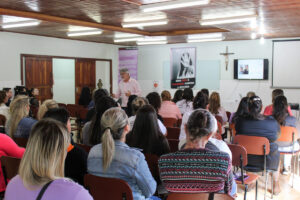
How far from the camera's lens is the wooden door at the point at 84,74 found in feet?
37.0

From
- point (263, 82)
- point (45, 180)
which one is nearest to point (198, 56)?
point (263, 82)

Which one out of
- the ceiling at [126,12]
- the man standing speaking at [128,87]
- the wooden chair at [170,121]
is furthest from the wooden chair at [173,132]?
the man standing speaking at [128,87]

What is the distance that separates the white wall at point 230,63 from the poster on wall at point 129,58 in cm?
51

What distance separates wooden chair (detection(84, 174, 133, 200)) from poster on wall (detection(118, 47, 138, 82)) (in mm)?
10529

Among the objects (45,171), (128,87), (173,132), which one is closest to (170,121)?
(173,132)

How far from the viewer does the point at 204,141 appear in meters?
2.46

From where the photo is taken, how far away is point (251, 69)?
10.7m

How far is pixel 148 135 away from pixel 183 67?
906 centimetres

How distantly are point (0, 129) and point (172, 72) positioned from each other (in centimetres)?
816

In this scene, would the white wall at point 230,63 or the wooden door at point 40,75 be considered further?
the white wall at point 230,63

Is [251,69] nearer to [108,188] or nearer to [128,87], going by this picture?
[128,87]

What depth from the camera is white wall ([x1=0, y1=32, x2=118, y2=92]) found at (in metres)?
9.03

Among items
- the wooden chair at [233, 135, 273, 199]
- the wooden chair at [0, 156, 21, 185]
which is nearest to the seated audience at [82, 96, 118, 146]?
the wooden chair at [0, 156, 21, 185]

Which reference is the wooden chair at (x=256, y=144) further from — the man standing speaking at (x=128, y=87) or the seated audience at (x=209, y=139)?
Answer: the man standing speaking at (x=128, y=87)
